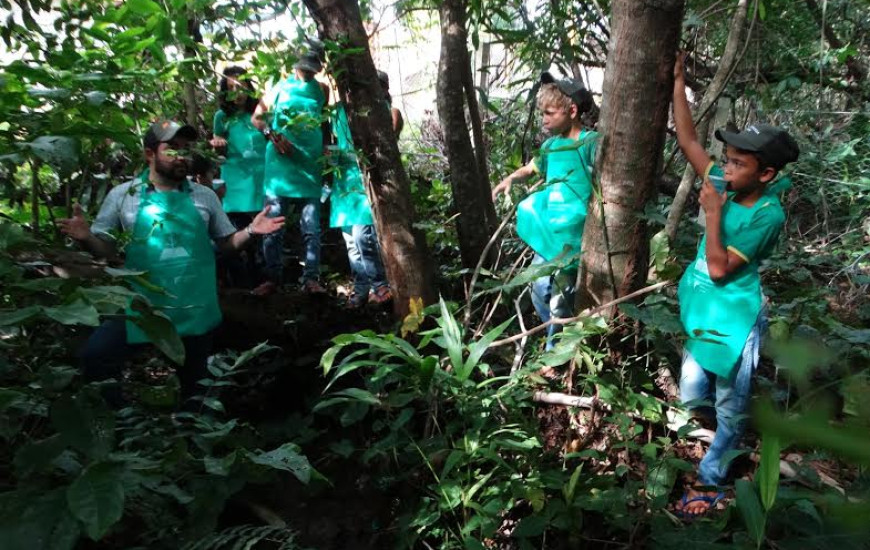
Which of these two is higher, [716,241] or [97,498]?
[716,241]

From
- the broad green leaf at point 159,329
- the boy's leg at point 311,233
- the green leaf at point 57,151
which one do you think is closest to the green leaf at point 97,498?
the broad green leaf at point 159,329

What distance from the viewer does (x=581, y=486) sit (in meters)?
2.46

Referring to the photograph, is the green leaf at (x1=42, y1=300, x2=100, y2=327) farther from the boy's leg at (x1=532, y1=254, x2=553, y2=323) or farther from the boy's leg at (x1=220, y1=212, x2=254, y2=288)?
the boy's leg at (x1=220, y1=212, x2=254, y2=288)

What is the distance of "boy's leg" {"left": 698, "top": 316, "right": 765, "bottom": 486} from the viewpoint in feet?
8.24

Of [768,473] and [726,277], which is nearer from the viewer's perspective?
[768,473]

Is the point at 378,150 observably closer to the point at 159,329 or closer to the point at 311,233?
the point at 311,233

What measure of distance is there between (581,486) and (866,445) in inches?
84.6

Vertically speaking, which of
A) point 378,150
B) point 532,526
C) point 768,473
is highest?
point 378,150

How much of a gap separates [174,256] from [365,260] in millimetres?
1555

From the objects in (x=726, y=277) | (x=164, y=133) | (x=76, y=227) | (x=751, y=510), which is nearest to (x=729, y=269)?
(x=726, y=277)

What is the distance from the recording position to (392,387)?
135 inches

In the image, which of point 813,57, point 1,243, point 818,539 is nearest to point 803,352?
point 818,539

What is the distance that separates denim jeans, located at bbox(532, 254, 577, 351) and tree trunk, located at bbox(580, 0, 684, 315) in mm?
251

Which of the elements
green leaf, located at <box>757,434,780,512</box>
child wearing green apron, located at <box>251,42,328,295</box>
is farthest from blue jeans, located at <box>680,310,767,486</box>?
child wearing green apron, located at <box>251,42,328,295</box>
